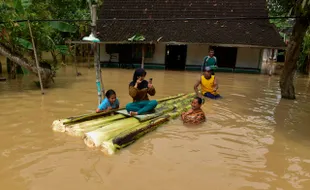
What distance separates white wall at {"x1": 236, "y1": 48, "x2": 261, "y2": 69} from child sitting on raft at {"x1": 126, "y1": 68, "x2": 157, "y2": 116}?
13340 mm

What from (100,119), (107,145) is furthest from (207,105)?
(107,145)

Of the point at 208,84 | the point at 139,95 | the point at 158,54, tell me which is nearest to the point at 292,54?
the point at 208,84

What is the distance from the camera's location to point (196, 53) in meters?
17.6

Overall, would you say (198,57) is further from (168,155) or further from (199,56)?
(168,155)

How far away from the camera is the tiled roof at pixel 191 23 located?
52.4 feet

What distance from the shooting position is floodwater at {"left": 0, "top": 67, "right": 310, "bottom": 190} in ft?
11.5

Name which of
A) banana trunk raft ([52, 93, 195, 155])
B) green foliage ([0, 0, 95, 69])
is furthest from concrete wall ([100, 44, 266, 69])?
banana trunk raft ([52, 93, 195, 155])

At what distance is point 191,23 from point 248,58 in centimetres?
445

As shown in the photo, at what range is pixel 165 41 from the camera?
1566 cm

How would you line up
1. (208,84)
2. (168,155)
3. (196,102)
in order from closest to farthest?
(168,155)
(196,102)
(208,84)

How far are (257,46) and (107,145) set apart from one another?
44.9 feet

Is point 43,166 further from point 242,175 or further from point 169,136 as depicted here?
point 242,175

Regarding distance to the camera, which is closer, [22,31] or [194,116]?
[194,116]

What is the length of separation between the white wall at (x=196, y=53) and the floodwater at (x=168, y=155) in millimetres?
10534
